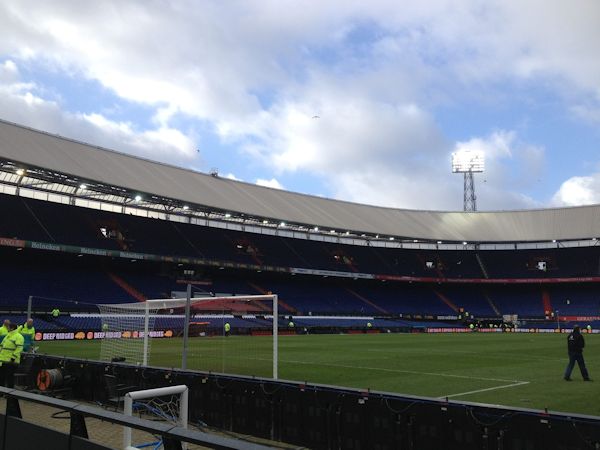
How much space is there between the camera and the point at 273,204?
68.8 metres

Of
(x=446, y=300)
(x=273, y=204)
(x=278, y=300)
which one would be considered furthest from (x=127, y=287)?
(x=446, y=300)

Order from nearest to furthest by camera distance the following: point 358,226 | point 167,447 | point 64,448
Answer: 1. point 167,447
2. point 64,448
3. point 358,226

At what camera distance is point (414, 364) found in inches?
942

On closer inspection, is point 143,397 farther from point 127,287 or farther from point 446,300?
point 446,300

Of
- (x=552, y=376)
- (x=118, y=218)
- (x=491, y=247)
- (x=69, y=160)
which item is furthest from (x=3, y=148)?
(x=491, y=247)

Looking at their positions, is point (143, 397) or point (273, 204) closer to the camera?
point (143, 397)

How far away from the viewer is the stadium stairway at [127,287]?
5334 cm

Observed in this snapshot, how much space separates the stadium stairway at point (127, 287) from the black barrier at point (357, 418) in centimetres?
4174

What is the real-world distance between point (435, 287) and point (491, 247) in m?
11.7

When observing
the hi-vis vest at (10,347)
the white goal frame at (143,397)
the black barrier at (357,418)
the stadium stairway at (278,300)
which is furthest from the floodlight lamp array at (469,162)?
the white goal frame at (143,397)

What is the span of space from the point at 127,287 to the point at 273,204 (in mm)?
22062

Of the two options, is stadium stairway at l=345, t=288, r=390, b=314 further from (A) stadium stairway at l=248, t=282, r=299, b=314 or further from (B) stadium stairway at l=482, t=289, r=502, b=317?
(B) stadium stairway at l=482, t=289, r=502, b=317

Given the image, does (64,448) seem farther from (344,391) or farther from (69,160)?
(69,160)

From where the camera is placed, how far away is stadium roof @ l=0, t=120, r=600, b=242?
158 feet
